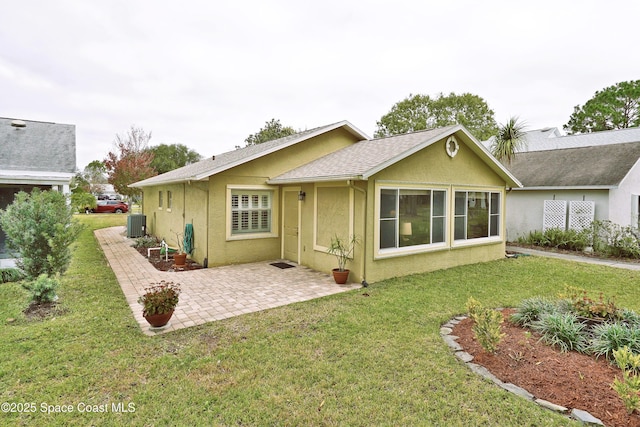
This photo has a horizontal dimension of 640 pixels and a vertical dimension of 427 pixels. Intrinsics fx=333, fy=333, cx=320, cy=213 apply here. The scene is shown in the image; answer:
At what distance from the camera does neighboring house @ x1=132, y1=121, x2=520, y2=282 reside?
A: 25.9ft

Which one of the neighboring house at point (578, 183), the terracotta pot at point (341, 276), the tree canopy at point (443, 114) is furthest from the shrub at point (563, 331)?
the tree canopy at point (443, 114)

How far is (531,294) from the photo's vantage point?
23.4 ft

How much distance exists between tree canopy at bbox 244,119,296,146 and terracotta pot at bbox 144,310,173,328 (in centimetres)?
3346

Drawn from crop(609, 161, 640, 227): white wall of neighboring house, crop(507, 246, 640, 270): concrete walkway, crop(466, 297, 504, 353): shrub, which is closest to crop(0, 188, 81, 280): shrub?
crop(466, 297, 504, 353): shrub

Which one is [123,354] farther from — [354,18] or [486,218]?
[354,18]

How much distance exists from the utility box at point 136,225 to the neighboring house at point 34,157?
557cm

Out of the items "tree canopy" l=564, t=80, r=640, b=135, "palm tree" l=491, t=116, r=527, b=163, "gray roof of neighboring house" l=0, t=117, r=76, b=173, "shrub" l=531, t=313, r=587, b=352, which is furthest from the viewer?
"tree canopy" l=564, t=80, r=640, b=135

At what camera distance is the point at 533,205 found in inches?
589

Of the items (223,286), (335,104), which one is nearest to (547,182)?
(223,286)

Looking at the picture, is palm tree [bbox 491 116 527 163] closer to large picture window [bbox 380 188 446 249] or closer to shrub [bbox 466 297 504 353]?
large picture window [bbox 380 188 446 249]

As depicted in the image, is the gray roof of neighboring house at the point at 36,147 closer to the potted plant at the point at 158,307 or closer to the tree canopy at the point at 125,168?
the potted plant at the point at 158,307

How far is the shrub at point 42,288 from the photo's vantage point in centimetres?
568

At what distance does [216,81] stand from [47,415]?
16.5 m

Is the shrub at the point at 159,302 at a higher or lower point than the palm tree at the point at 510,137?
lower
